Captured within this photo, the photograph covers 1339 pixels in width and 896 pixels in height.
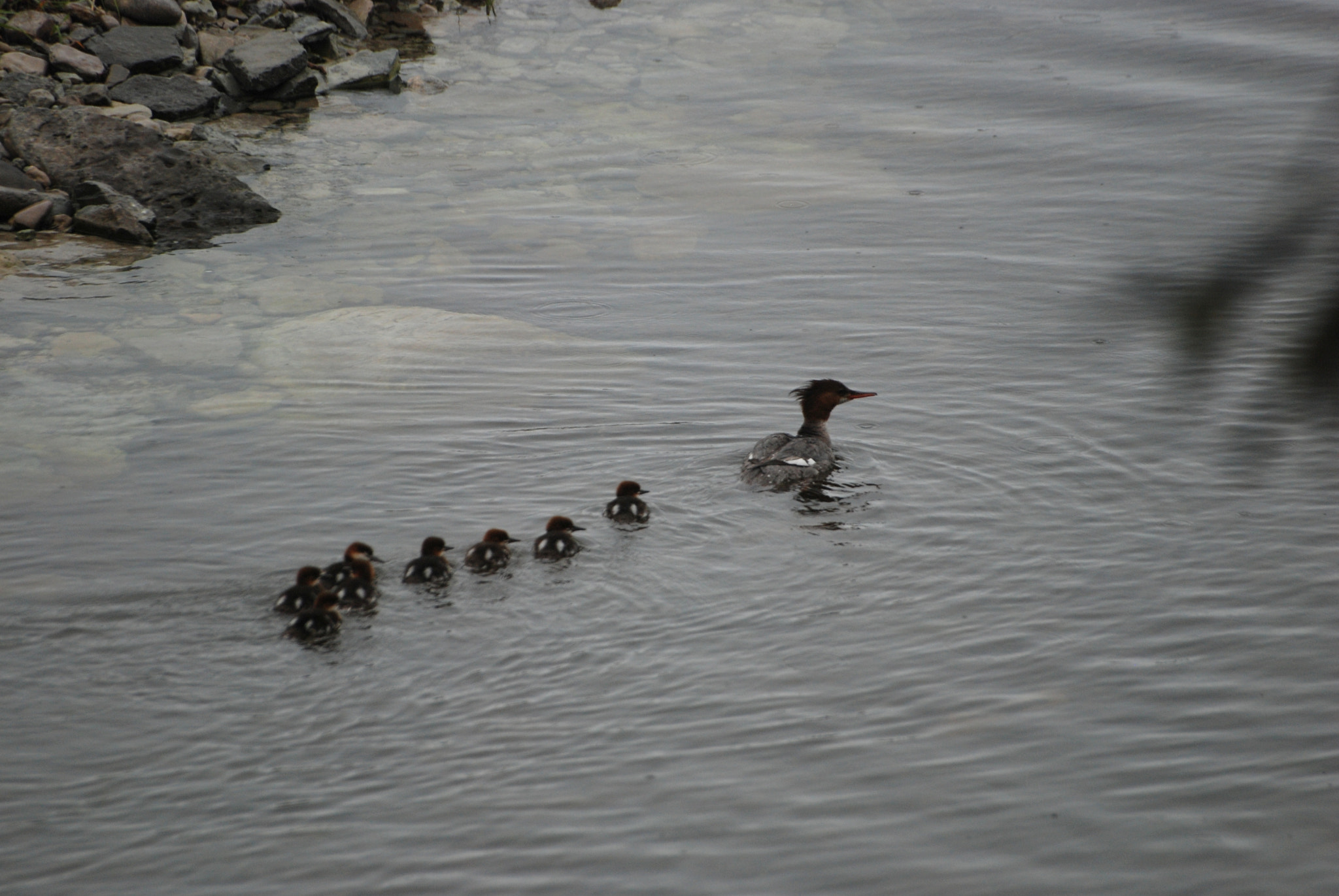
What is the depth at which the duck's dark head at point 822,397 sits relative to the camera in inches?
348

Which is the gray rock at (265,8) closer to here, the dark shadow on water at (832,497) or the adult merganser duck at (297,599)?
the dark shadow on water at (832,497)

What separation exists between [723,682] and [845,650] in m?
0.66

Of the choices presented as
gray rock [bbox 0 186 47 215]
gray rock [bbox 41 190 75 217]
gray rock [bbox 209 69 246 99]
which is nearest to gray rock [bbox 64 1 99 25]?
gray rock [bbox 209 69 246 99]

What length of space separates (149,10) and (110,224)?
187 inches

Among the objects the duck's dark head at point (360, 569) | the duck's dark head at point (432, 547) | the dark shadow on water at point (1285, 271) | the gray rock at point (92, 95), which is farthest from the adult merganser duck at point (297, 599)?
the gray rock at point (92, 95)

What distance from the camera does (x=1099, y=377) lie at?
9516mm

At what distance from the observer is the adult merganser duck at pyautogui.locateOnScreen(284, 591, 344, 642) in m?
6.35

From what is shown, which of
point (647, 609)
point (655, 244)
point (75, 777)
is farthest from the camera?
point (655, 244)

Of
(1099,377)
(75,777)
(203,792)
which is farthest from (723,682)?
(1099,377)

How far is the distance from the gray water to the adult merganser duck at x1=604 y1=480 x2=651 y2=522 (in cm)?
14

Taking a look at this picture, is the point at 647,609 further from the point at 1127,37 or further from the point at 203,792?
the point at 1127,37

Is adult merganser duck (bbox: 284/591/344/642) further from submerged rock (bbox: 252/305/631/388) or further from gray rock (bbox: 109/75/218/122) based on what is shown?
gray rock (bbox: 109/75/218/122)

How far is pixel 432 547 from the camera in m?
7.11

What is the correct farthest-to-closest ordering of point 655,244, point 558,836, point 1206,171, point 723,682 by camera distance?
1. point 1206,171
2. point 655,244
3. point 723,682
4. point 558,836
